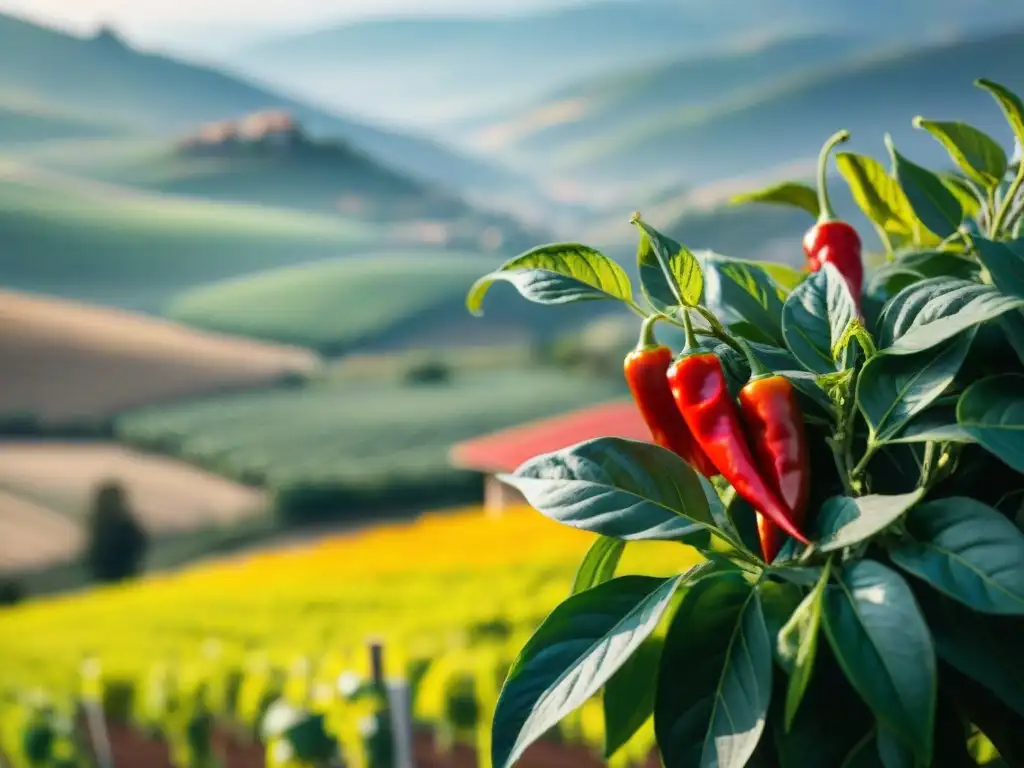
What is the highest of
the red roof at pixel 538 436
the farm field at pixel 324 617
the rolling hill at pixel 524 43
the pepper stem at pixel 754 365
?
the rolling hill at pixel 524 43

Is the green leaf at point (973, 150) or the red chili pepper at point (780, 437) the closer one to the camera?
the red chili pepper at point (780, 437)

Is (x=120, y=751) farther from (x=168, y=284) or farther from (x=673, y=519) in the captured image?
(x=168, y=284)

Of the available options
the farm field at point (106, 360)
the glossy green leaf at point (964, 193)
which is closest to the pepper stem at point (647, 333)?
the glossy green leaf at point (964, 193)

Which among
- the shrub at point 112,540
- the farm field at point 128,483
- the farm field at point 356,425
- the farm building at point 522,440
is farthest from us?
the farm field at point 356,425

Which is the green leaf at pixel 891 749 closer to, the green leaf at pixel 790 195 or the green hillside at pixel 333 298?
the green leaf at pixel 790 195

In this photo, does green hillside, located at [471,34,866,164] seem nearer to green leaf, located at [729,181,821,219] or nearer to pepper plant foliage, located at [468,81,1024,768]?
green leaf, located at [729,181,821,219]

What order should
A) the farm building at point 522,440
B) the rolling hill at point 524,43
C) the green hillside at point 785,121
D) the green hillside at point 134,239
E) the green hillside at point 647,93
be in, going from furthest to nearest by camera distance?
the green hillside at point 647,93, the green hillside at point 785,121, the rolling hill at point 524,43, the green hillside at point 134,239, the farm building at point 522,440

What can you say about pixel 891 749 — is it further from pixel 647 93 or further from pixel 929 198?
pixel 647 93
